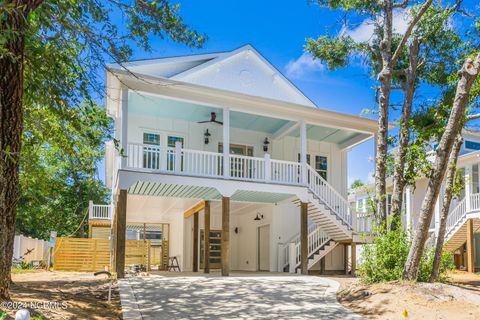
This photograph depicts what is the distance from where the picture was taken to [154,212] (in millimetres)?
21344

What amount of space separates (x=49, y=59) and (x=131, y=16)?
83.9 inches

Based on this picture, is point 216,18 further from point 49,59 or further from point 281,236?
point 281,236

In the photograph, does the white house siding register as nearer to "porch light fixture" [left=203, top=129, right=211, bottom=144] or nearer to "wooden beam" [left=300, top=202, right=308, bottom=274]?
"porch light fixture" [left=203, top=129, right=211, bottom=144]

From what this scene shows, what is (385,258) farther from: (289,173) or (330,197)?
(330,197)

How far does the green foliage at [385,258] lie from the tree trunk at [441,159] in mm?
463

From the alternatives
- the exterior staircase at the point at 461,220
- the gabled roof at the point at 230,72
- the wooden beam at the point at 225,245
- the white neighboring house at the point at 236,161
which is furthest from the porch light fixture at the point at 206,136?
the exterior staircase at the point at 461,220

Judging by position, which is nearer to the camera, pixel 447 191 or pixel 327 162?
pixel 447 191

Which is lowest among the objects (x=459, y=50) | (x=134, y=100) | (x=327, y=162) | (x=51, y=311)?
(x=51, y=311)

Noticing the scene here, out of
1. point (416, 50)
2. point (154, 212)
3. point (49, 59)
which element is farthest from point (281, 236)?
point (49, 59)

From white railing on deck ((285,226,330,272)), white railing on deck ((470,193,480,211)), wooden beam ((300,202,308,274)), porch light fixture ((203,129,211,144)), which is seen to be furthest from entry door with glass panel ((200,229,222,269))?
white railing on deck ((470,193,480,211))

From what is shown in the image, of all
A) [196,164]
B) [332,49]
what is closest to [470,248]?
[332,49]

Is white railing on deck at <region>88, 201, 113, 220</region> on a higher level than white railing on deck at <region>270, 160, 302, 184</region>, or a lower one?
lower

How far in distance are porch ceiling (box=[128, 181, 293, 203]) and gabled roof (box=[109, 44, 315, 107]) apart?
12.5ft

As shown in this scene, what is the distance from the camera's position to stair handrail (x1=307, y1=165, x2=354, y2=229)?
16312mm
